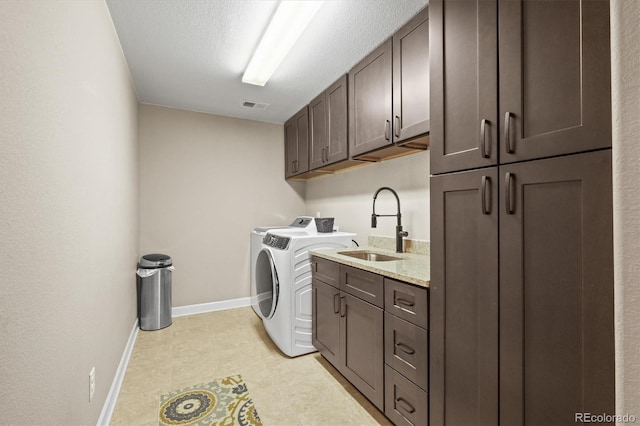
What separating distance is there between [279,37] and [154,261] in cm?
251

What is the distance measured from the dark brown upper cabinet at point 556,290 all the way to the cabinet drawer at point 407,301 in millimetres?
365

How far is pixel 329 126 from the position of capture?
280 centimetres

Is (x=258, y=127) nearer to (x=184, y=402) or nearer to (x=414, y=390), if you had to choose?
(x=184, y=402)

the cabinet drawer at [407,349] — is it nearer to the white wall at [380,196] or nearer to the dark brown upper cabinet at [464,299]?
the dark brown upper cabinet at [464,299]

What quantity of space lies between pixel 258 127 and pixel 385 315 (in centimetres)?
317

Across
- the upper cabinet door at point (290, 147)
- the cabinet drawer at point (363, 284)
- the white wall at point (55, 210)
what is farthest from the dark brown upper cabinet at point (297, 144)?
the white wall at point (55, 210)

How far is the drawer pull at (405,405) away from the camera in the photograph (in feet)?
4.79

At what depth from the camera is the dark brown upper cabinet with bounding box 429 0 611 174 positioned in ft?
2.77

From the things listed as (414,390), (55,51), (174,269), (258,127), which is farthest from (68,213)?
(258,127)

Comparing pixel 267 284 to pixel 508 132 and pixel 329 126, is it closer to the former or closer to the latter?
pixel 329 126

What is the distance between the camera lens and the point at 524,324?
1.00 meters

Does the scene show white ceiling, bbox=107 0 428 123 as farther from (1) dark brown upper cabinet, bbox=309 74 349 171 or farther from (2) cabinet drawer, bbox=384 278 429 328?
(2) cabinet drawer, bbox=384 278 429 328

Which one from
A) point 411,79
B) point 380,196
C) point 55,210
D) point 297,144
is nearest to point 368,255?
point 380,196

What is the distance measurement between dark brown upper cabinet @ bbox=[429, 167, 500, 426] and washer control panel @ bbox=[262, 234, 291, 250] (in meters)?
1.41
